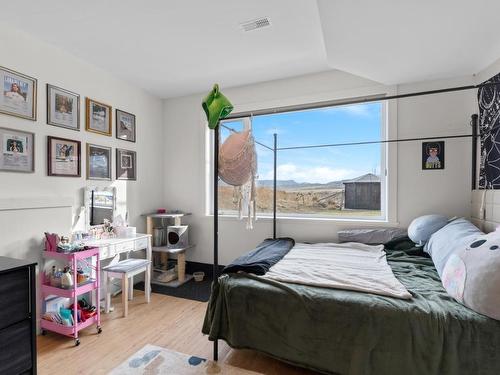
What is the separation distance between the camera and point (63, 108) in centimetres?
247

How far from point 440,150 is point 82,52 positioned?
353 cm

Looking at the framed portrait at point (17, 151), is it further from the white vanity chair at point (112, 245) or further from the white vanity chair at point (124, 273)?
the white vanity chair at point (124, 273)

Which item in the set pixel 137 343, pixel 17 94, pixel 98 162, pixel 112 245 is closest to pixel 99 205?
pixel 98 162

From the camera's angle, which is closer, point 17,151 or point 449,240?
point 449,240

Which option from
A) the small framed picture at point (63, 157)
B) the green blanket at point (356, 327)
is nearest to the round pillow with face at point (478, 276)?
the green blanket at point (356, 327)

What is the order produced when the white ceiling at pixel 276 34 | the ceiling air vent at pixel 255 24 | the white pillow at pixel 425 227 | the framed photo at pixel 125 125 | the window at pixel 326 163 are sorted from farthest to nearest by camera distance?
the framed photo at pixel 125 125
the window at pixel 326 163
the white pillow at pixel 425 227
the ceiling air vent at pixel 255 24
the white ceiling at pixel 276 34

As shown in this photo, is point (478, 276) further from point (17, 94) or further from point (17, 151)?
point (17, 94)

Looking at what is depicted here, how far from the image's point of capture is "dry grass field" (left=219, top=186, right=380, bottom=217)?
3.08 metres

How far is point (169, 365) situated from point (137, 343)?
424mm

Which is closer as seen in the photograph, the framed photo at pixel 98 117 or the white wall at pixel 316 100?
the white wall at pixel 316 100

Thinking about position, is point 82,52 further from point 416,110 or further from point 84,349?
point 416,110

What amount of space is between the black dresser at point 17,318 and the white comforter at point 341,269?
136 cm

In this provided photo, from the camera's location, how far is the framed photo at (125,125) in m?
3.05

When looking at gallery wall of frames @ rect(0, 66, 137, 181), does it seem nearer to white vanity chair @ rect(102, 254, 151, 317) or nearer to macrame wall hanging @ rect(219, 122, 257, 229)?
white vanity chair @ rect(102, 254, 151, 317)
